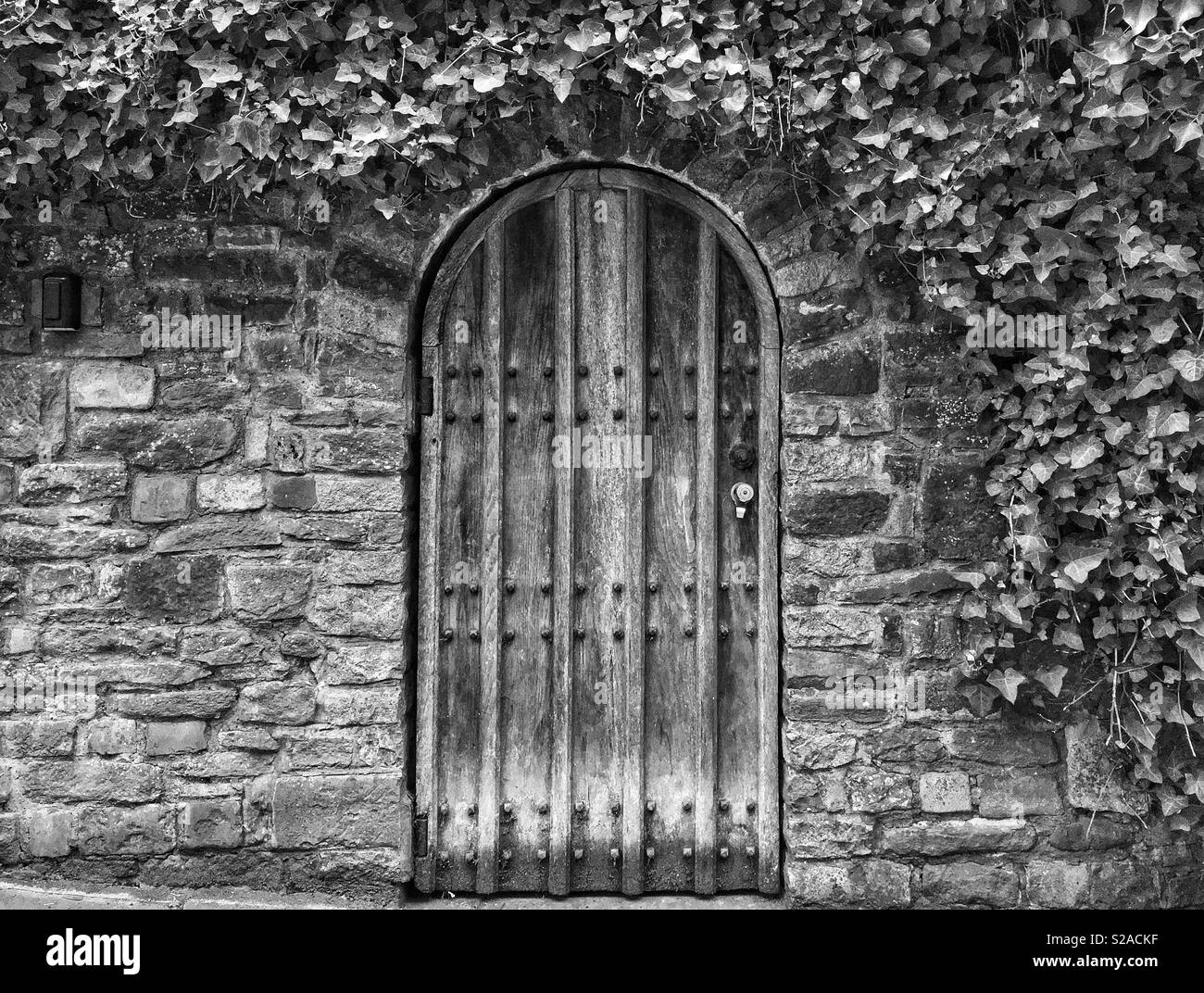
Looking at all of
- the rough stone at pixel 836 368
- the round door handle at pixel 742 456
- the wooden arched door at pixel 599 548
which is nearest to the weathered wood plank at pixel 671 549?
the wooden arched door at pixel 599 548

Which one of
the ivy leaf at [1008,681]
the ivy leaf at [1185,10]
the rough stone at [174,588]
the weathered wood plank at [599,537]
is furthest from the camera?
the weathered wood plank at [599,537]

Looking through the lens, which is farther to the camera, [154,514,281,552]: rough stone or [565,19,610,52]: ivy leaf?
[154,514,281,552]: rough stone

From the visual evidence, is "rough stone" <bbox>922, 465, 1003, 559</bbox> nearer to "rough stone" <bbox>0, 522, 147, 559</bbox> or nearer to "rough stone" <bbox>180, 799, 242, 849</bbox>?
"rough stone" <bbox>180, 799, 242, 849</bbox>

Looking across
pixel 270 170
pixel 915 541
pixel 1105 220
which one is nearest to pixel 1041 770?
pixel 915 541

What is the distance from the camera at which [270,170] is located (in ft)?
9.84

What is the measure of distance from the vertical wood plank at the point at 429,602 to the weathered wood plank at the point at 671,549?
652 millimetres

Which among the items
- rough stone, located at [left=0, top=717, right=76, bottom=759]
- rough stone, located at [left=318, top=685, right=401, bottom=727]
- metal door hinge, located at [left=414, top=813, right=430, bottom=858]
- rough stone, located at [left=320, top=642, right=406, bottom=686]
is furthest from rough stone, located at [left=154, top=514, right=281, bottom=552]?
metal door hinge, located at [left=414, top=813, right=430, bottom=858]

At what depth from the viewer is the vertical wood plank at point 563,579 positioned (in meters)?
3.19

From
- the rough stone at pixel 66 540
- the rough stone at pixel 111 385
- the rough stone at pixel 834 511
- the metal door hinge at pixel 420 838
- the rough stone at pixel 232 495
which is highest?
the rough stone at pixel 111 385

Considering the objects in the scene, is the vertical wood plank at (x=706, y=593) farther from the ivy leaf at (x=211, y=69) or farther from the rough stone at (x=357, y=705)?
the ivy leaf at (x=211, y=69)

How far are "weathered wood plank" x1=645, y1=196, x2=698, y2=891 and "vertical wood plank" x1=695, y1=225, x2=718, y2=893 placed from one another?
1.0 inches

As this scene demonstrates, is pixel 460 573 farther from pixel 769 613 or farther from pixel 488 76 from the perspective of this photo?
pixel 488 76

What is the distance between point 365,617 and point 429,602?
0.20 metres

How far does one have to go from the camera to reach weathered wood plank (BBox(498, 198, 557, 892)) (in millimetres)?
3219
